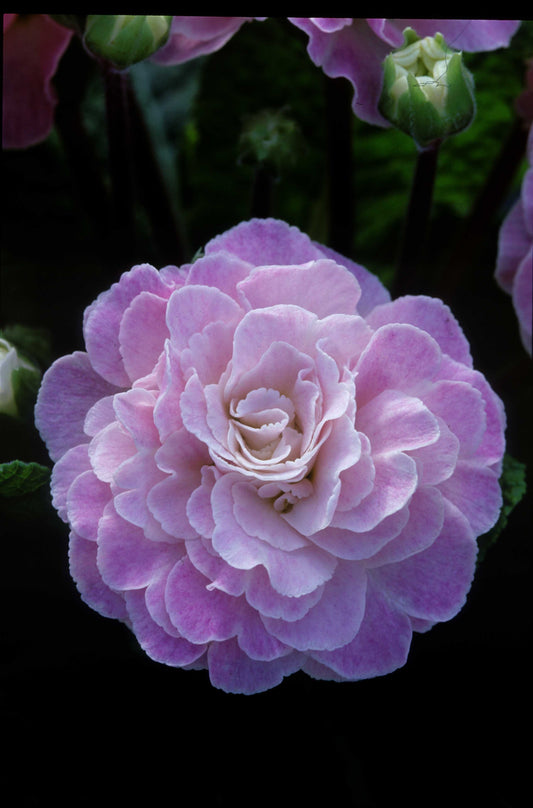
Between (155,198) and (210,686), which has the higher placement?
(155,198)

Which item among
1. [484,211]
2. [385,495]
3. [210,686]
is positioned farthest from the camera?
[484,211]

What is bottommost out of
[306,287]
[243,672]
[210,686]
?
[210,686]

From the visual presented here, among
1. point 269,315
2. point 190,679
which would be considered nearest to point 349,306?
point 269,315

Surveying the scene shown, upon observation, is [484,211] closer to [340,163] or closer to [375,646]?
[340,163]

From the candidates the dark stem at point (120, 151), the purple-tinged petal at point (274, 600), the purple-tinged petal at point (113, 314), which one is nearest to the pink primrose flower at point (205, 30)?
the dark stem at point (120, 151)

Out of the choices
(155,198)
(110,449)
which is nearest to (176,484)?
(110,449)

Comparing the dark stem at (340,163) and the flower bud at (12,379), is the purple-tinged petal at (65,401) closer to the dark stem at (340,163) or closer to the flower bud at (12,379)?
the flower bud at (12,379)
